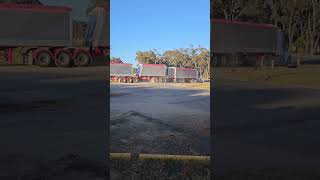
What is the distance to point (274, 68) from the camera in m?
5.16

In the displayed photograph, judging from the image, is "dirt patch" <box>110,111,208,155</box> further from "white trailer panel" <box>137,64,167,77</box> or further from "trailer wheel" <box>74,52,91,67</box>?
"trailer wheel" <box>74,52,91,67</box>

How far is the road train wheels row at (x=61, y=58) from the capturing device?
5.36 meters

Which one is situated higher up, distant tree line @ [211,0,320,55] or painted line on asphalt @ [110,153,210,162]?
distant tree line @ [211,0,320,55]

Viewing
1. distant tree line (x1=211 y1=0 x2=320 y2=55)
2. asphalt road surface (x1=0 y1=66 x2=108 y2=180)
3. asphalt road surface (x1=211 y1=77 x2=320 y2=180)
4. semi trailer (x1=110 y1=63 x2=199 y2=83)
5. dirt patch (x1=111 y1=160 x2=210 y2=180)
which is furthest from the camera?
semi trailer (x1=110 y1=63 x2=199 y2=83)

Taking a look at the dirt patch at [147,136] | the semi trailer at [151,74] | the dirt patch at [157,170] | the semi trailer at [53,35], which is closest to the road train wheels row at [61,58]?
the semi trailer at [53,35]

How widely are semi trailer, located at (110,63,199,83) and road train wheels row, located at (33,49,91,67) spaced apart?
1.20 feet

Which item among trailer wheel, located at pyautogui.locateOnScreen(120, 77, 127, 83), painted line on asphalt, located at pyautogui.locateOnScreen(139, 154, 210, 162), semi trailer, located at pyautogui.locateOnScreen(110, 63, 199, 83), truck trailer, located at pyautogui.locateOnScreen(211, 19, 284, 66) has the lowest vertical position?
painted line on asphalt, located at pyautogui.locateOnScreen(139, 154, 210, 162)

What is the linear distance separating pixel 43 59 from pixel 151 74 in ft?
4.65

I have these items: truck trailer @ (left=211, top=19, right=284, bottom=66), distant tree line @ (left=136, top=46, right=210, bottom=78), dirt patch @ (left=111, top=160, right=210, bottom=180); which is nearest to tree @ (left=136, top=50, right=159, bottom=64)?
distant tree line @ (left=136, top=46, right=210, bottom=78)

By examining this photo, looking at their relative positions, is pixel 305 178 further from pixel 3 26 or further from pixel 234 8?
pixel 3 26

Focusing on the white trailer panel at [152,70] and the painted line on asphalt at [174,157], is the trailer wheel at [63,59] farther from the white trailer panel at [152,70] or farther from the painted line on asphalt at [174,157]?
the painted line on asphalt at [174,157]

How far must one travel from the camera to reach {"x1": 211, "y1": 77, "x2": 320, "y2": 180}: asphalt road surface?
4988 millimetres

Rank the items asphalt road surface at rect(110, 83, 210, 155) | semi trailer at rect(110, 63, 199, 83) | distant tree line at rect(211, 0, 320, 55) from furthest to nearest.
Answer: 1. semi trailer at rect(110, 63, 199, 83)
2. asphalt road surface at rect(110, 83, 210, 155)
3. distant tree line at rect(211, 0, 320, 55)

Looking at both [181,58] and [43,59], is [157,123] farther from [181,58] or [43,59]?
[43,59]
